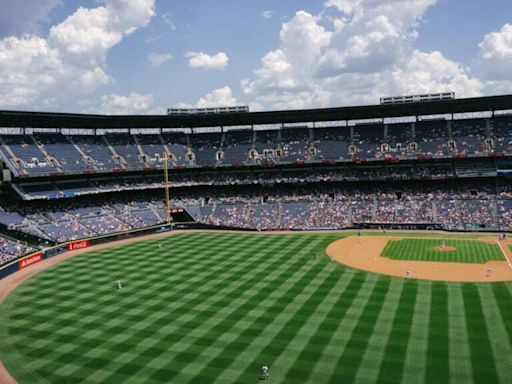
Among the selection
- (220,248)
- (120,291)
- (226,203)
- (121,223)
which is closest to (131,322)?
(120,291)

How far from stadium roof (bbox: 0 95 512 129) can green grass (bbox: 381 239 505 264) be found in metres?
25.9

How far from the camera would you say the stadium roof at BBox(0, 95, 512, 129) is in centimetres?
6769

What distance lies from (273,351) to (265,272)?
56.1ft

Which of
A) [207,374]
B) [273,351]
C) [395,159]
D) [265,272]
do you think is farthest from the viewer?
[395,159]

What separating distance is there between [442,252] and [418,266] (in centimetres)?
778

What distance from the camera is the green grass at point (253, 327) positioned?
22.6 metres

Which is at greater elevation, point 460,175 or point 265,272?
point 460,175

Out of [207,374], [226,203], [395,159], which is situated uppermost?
[395,159]

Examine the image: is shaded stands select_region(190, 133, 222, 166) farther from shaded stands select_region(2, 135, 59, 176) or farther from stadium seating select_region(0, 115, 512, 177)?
shaded stands select_region(2, 135, 59, 176)

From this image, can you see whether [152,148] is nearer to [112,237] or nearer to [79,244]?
[112,237]

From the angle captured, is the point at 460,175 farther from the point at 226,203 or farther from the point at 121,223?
the point at 121,223

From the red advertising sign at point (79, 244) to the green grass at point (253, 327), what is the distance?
13.3 metres

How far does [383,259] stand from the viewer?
151 ft

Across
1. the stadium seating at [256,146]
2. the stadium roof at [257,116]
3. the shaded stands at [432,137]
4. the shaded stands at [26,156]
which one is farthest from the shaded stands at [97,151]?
the shaded stands at [432,137]
